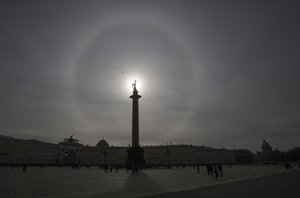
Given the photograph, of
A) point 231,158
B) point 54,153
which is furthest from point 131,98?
point 231,158

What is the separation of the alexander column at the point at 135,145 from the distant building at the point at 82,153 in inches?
2509

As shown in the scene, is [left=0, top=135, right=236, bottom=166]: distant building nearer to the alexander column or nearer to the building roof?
the building roof

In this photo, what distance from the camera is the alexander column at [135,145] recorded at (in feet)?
176

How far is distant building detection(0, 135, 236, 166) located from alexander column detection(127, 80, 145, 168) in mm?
63722

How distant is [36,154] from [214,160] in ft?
370

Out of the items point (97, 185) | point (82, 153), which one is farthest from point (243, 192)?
point (82, 153)

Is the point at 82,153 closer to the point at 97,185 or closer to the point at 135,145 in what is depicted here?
the point at 135,145

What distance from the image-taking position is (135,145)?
55.2 m

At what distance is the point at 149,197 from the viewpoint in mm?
13930

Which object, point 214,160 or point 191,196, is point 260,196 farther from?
point 214,160

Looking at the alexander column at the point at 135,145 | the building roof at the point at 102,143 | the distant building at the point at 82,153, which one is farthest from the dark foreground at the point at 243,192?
the building roof at the point at 102,143

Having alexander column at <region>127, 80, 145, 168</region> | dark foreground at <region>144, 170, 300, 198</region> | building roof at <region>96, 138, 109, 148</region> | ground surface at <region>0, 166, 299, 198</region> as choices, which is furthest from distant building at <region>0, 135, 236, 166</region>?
dark foreground at <region>144, 170, 300, 198</region>

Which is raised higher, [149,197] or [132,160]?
[132,160]

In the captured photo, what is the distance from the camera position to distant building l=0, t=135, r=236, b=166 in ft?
394
